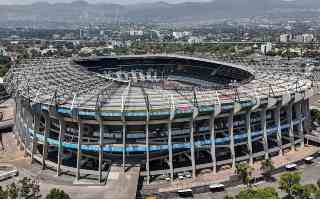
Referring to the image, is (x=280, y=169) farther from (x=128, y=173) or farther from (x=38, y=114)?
(x=38, y=114)

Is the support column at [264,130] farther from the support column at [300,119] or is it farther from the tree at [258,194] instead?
the tree at [258,194]

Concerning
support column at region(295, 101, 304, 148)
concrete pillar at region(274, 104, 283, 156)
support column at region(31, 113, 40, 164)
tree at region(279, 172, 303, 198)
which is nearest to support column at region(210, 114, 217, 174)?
tree at region(279, 172, 303, 198)

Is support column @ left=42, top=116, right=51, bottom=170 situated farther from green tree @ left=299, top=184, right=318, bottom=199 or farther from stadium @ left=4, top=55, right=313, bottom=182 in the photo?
green tree @ left=299, top=184, right=318, bottom=199

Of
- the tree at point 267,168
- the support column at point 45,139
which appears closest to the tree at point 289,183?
the tree at point 267,168

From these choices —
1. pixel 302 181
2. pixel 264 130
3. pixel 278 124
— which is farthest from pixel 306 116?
pixel 302 181

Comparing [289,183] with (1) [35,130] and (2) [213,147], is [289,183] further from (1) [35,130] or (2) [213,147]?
(1) [35,130]
